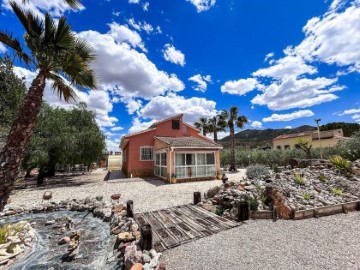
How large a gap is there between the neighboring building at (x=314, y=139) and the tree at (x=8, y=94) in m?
36.0

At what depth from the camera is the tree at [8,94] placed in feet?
34.8

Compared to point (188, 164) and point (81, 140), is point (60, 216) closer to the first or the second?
point (81, 140)

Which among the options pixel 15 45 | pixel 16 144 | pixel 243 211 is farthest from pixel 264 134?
pixel 16 144

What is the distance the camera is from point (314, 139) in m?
36.6

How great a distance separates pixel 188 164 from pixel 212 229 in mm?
10395

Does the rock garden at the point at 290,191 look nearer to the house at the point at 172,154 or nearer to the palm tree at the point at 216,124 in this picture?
the house at the point at 172,154

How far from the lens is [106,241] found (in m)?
5.87

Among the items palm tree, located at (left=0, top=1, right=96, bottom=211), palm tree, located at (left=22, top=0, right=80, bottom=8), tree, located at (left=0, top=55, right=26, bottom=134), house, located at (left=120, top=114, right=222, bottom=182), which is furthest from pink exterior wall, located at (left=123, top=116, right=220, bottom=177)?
palm tree, located at (left=22, top=0, right=80, bottom=8)

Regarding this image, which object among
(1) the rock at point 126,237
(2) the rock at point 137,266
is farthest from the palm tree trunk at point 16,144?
(2) the rock at point 137,266

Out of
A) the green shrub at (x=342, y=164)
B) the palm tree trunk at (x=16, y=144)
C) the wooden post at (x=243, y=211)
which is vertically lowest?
the wooden post at (x=243, y=211)

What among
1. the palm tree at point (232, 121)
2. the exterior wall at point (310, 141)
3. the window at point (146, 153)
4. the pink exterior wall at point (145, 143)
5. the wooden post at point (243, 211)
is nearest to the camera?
the wooden post at point (243, 211)

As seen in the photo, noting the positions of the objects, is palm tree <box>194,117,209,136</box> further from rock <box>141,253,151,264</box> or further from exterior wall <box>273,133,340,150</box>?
rock <box>141,253,151,264</box>

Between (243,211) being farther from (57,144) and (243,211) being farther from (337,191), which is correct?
(57,144)

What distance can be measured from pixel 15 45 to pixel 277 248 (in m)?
9.68
